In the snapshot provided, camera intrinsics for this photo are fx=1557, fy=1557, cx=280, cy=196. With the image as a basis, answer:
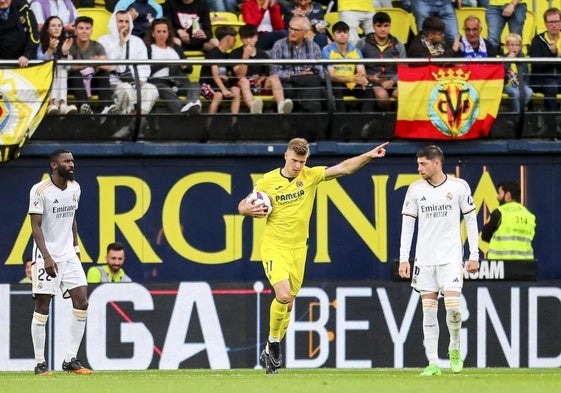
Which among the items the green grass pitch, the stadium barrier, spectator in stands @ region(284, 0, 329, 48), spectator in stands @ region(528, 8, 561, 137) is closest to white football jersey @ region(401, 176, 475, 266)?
the green grass pitch

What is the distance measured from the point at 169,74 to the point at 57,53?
54.7 inches

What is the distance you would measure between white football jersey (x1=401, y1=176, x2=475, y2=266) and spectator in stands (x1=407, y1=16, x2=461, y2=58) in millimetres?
5795

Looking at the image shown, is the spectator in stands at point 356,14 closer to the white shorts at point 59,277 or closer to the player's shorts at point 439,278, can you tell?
the player's shorts at point 439,278

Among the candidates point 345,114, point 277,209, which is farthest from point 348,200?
point 277,209

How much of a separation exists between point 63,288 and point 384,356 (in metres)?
5.07

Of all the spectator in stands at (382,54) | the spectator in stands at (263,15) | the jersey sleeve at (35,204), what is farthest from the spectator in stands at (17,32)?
the jersey sleeve at (35,204)

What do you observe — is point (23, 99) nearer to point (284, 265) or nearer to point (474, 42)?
point (284, 265)

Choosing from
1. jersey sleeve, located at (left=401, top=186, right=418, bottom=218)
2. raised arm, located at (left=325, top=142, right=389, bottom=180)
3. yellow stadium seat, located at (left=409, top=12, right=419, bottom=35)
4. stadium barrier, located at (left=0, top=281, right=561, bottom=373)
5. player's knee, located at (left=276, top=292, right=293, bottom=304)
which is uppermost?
yellow stadium seat, located at (left=409, top=12, right=419, bottom=35)

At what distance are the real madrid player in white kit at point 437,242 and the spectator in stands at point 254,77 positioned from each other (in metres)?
4.96

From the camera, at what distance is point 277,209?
13953 mm

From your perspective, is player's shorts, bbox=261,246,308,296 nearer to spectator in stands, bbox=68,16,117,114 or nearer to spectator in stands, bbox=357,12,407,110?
spectator in stands, bbox=68,16,117,114

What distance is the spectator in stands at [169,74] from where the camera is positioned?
62.0 feet

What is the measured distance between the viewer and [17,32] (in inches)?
742

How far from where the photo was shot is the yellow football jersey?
45.7 feet
